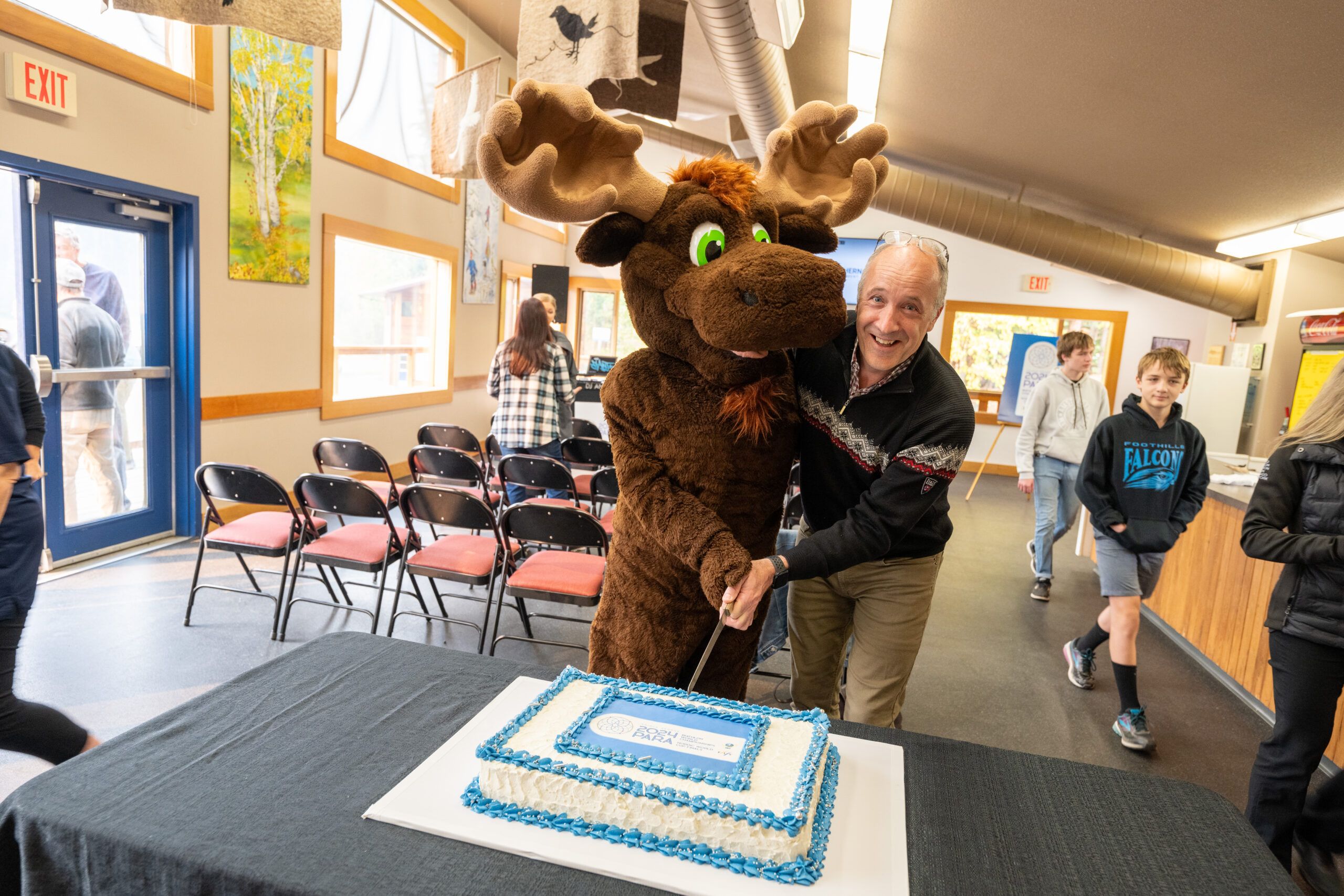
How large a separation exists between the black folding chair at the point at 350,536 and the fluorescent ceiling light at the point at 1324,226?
6.25 m

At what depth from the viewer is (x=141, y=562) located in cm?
456

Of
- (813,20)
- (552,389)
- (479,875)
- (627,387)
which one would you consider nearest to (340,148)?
(552,389)

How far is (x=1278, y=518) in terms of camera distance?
211cm

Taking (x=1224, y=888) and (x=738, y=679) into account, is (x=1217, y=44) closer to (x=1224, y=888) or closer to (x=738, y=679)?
(x=738, y=679)

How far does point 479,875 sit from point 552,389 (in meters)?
4.08

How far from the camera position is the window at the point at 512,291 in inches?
400

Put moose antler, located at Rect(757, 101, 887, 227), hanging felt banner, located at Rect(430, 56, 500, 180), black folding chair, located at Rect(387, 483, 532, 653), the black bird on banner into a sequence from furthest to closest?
hanging felt banner, located at Rect(430, 56, 500, 180)
the black bird on banner
black folding chair, located at Rect(387, 483, 532, 653)
moose antler, located at Rect(757, 101, 887, 227)

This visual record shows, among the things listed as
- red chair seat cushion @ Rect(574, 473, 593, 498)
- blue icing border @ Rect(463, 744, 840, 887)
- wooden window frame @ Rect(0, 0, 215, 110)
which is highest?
wooden window frame @ Rect(0, 0, 215, 110)

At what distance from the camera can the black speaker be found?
970 centimetres

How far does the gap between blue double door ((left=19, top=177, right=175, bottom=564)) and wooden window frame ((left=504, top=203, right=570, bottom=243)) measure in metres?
4.83

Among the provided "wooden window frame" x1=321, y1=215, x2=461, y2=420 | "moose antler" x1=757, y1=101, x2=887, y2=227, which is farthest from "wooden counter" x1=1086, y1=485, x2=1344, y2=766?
"wooden window frame" x1=321, y1=215, x2=461, y2=420

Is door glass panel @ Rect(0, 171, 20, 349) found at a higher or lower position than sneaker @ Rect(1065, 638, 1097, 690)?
higher

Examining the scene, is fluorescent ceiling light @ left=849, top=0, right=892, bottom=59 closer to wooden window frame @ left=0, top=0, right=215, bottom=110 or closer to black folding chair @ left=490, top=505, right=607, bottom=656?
black folding chair @ left=490, top=505, right=607, bottom=656

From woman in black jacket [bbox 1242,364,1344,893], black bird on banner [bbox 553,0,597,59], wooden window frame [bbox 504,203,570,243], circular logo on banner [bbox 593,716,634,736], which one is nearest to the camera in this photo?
circular logo on banner [bbox 593,716,634,736]
